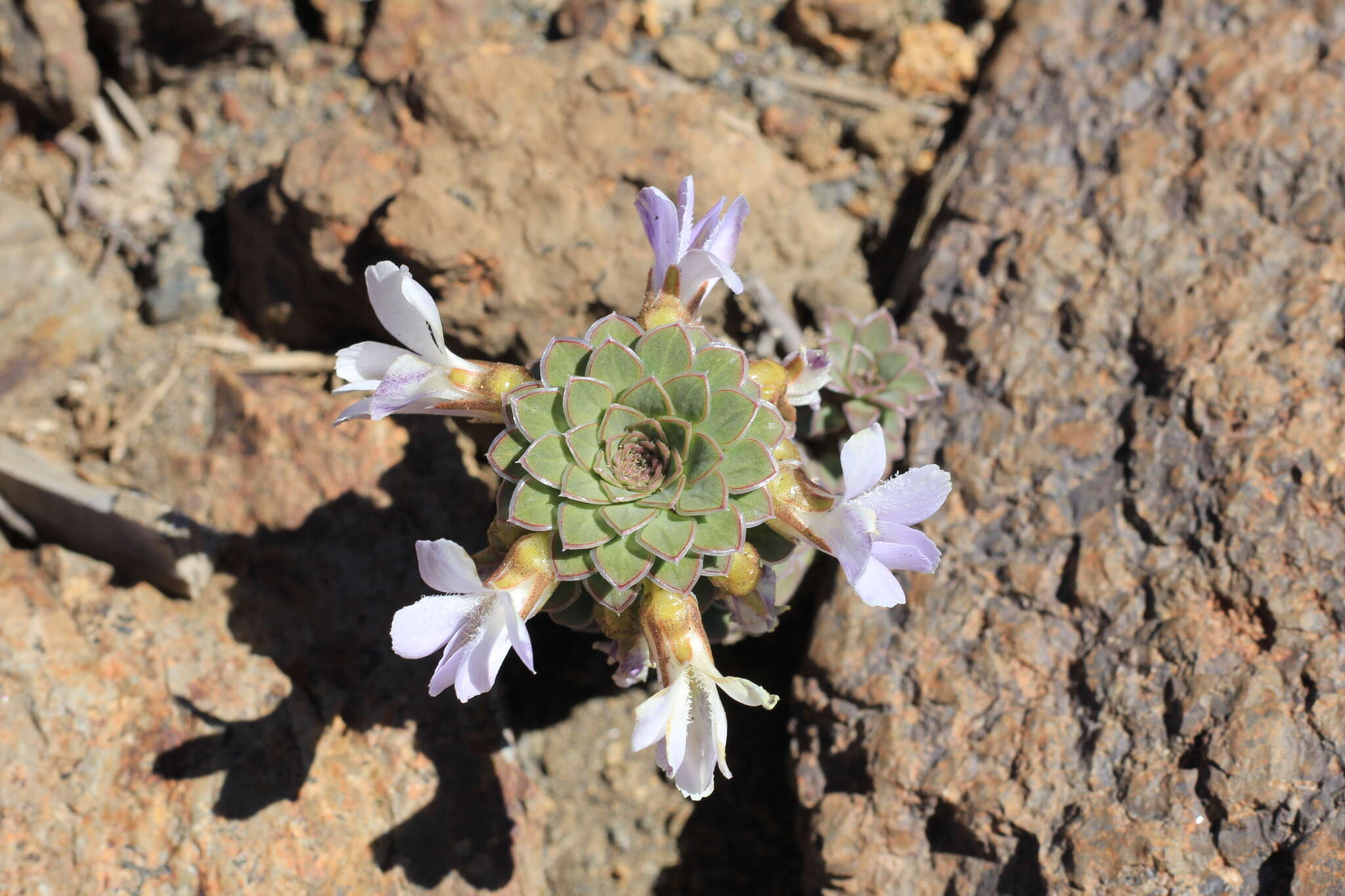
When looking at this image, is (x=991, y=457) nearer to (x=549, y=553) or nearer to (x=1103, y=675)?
(x=1103, y=675)

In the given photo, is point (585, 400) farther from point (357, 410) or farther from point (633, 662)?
Result: point (633, 662)

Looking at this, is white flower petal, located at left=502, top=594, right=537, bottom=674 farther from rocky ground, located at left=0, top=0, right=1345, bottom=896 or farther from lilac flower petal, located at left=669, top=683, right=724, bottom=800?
rocky ground, located at left=0, top=0, right=1345, bottom=896

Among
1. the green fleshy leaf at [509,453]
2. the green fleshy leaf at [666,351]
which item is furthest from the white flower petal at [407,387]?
the green fleshy leaf at [666,351]

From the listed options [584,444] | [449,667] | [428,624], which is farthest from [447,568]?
[584,444]

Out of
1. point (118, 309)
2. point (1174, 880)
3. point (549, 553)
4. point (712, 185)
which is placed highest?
point (712, 185)

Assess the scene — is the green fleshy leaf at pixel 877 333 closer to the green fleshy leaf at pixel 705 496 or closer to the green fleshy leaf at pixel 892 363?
the green fleshy leaf at pixel 892 363

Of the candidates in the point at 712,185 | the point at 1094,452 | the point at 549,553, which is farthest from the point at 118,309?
the point at 1094,452

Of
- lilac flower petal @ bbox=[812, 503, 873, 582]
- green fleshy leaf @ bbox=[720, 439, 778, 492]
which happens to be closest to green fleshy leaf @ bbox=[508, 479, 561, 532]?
green fleshy leaf @ bbox=[720, 439, 778, 492]
